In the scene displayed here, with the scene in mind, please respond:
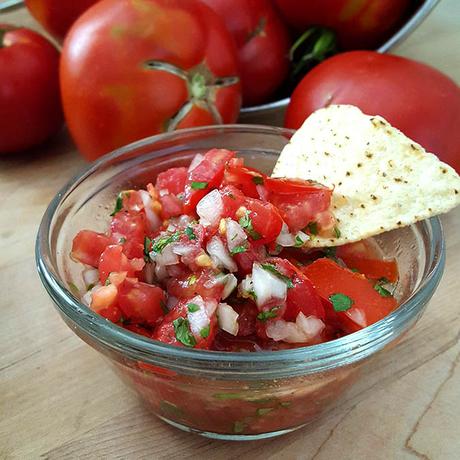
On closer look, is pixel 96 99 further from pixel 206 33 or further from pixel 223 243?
pixel 223 243

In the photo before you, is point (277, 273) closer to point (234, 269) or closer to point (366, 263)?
point (234, 269)

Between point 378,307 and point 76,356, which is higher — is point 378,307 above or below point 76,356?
above

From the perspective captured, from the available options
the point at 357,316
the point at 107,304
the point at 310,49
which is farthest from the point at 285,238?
the point at 310,49

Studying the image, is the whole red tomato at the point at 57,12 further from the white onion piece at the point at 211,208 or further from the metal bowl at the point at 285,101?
the white onion piece at the point at 211,208

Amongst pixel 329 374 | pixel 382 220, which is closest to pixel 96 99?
pixel 382 220

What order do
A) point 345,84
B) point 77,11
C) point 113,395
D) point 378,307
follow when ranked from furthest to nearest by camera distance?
1. point 77,11
2. point 345,84
3. point 113,395
4. point 378,307

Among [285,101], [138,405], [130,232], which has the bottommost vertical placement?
[138,405]
